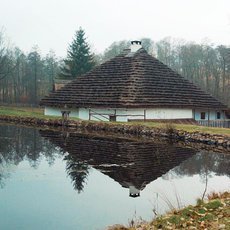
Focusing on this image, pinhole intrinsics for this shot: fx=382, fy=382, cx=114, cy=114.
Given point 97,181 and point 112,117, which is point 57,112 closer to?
point 112,117

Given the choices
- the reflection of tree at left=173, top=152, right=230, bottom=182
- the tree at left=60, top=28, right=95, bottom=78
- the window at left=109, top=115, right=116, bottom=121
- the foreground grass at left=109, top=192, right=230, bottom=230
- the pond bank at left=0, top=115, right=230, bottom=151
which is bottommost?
the reflection of tree at left=173, top=152, right=230, bottom=182

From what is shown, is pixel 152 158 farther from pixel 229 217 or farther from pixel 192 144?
pixel 229 217

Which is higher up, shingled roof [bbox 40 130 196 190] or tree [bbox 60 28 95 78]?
tree [bbox 60 28 95 78]

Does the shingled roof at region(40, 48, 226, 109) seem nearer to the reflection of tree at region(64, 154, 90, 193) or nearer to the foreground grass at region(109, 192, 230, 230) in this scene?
the reflection of tree at region(64, 154, 90, 193)

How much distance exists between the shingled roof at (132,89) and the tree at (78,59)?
15.6 metres

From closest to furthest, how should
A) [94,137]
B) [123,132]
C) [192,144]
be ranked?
[192,144] < [94,137] < [123,132]

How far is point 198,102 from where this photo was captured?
3731 cm

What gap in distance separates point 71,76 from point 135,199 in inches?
1831

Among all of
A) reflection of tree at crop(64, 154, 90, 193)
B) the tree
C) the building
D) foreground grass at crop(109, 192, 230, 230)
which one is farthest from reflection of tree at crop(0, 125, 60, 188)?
the tree

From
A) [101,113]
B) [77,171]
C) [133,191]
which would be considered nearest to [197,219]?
[133,191]

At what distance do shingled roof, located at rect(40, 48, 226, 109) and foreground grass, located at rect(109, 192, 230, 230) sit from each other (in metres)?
24.6

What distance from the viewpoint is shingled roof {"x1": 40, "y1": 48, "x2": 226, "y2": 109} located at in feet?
112

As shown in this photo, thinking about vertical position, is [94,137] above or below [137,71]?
below

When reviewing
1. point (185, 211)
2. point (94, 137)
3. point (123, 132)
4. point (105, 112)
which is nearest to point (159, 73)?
point (105, 112)
